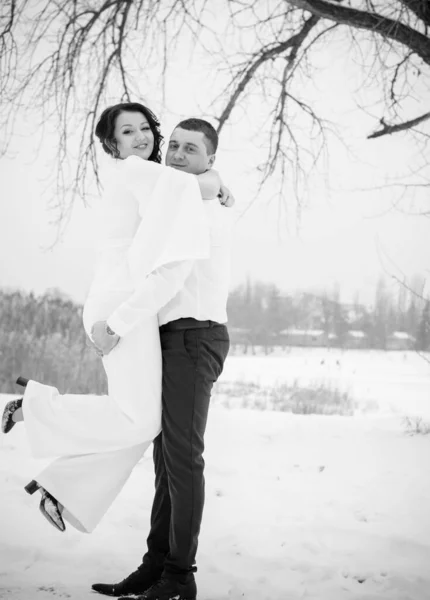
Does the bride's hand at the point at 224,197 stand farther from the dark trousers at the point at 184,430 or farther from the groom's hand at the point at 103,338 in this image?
the groom's hand at the point at 103,338

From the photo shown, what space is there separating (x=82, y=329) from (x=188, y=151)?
3.78 m

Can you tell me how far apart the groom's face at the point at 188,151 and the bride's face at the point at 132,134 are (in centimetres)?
8

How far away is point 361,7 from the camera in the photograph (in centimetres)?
A: 292

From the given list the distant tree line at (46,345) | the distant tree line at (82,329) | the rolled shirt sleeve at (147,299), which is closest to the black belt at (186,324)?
the rolled shirt sleeve at (147,299)

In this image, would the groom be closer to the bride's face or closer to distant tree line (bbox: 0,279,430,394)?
the bride's face

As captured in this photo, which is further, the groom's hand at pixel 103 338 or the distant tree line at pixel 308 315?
the distant tree line at pixel 308 315

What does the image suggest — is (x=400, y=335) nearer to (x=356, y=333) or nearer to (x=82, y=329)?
(x=356, y=333)

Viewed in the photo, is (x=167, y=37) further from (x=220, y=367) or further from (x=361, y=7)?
(x=220, y=367)

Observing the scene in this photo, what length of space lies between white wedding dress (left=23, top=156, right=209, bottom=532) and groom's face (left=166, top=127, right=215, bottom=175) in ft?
0.68

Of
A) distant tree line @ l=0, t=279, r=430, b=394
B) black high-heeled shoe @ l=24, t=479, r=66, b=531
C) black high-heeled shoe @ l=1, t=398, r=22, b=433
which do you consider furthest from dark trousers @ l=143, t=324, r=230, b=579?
distant tree line @ l=0, t=279, r=430, b=394

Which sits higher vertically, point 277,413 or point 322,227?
point 322,227

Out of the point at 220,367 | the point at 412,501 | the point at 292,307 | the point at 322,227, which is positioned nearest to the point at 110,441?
the point at 220,367

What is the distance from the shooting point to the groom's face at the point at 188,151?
5.69 feet

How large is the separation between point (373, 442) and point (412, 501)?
0.90 meters
